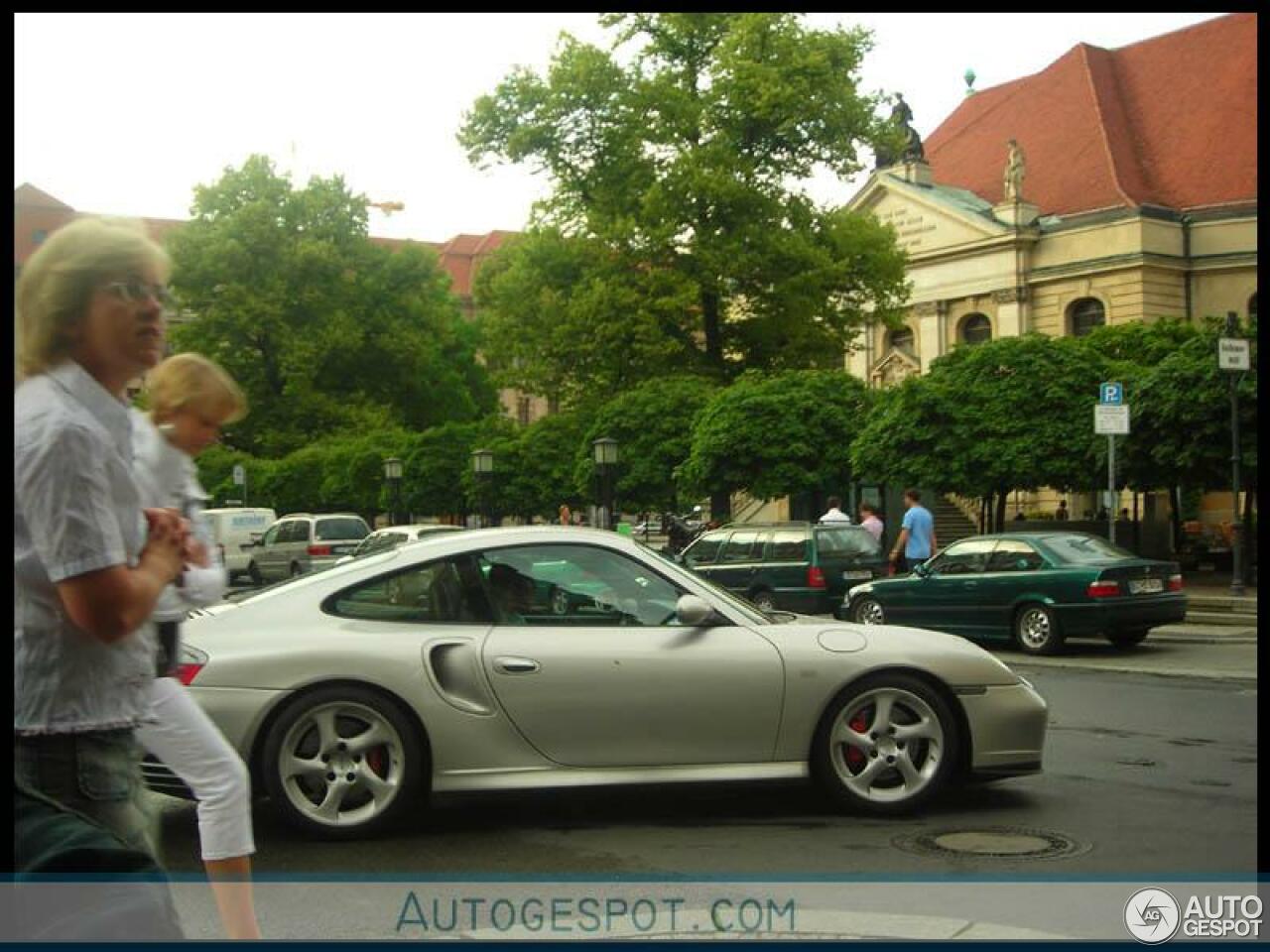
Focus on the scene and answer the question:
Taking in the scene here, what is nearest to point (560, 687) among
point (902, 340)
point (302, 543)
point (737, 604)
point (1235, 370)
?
point (737, 604)

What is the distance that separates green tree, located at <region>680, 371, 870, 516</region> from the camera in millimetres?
35219

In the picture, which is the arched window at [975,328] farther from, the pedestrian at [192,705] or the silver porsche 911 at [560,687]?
the pedestrian at [192,705]

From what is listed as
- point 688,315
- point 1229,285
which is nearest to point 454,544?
point 688,315

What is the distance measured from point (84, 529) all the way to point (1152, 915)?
13.3 feet

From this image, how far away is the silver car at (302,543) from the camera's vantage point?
38.5 m

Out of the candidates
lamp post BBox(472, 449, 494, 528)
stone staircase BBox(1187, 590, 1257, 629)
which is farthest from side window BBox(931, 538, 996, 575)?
lamp post BBox(472, 449, 494, 528)

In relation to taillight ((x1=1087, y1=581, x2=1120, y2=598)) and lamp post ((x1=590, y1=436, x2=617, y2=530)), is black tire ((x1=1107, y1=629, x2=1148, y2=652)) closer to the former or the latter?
taillight ((x1=1087, y1=581, x2=1120, y2=598))

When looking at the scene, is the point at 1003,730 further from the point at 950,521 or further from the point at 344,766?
the point at 950,521

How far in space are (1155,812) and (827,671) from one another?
174 cm

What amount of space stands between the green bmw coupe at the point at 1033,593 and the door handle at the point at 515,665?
456 inches

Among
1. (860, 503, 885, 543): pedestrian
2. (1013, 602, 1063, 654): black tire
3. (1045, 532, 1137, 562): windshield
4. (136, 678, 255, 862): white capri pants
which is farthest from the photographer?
(860, 503, 885, 543): pedestrian

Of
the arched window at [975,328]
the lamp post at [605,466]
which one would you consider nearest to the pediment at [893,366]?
the arched window at [975,328]
